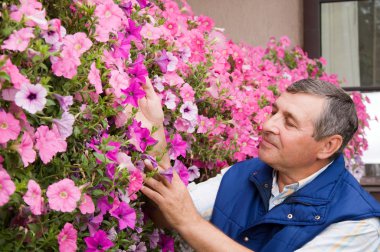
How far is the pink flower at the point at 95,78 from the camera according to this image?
5.19ft

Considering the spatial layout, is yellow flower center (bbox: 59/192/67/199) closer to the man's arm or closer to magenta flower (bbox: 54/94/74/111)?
magenta flower (bbox: 54/94/74/111)

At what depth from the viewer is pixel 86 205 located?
1.56 meters

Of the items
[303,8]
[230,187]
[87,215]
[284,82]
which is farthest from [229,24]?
[87,215]

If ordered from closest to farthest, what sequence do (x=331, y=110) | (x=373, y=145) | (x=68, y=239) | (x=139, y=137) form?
(x=68, y=239) → (x=139, y=137) → (x=331, y=110) → (x=373, y=145)

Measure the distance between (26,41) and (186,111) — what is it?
94 centimetres

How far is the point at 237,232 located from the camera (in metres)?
Result: 2.40

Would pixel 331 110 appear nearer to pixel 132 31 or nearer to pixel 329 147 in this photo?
pixel 329 147

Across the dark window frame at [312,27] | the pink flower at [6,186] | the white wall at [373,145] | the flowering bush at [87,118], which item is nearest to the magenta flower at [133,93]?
the flowering bush at [87,118]

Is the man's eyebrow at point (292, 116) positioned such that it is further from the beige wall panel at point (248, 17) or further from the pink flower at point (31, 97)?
the beige wall panel at point (248, 17)

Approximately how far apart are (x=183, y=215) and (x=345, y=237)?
543 millimetres

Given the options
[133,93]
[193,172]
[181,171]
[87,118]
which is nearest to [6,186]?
[87,118]

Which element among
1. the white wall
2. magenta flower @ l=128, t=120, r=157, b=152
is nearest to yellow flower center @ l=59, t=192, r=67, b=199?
magenta flower @ l=128, t=120, r=157, b=152

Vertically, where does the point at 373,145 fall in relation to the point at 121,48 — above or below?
below

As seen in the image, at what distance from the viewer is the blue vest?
2223mm
